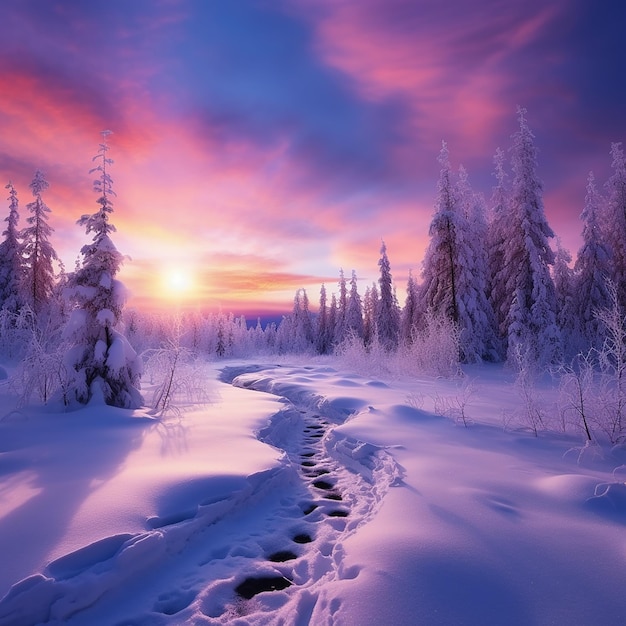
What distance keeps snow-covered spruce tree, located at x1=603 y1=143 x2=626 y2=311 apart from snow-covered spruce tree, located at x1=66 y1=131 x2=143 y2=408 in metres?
27.4

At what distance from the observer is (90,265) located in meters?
Answer: 9.61

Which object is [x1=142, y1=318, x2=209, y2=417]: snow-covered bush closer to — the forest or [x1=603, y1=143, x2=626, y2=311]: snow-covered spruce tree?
Answer: the forest

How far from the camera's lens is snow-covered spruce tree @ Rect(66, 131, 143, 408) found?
9203 mm

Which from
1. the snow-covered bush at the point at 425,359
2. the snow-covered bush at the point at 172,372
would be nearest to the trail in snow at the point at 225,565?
the snow-covered bush at the point at 172,372

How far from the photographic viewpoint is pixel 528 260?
66.5 feet

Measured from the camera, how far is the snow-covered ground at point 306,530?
2729 mm

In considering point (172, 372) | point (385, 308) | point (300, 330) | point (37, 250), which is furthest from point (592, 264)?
point (300, 330)

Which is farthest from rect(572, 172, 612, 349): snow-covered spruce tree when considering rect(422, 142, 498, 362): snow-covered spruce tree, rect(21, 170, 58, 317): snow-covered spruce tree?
rect(21, 170, 58, 317): snow-covered spruce tree

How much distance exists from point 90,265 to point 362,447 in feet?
27.4

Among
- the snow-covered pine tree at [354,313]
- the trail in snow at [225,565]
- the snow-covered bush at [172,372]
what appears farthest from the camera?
the snow-covered pine tree at [354,313]

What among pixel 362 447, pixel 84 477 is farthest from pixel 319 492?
pixel 84 477

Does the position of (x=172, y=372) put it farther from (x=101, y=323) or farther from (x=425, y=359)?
(x=425, y=359)

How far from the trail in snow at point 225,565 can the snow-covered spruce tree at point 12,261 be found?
26647 mm

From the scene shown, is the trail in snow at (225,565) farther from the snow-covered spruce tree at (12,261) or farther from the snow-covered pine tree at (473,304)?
the snow-covered spruce tree at (12,261)
